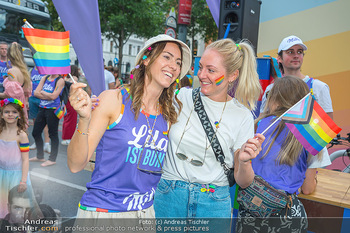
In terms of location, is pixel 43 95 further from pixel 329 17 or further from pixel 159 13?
pixel 159 13

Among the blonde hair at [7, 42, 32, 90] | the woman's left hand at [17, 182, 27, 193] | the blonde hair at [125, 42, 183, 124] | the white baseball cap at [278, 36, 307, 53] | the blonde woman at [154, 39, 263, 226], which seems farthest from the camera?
the blonde hair at [7, 42, 32, 90]

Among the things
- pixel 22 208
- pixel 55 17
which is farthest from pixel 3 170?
pixel 55 17

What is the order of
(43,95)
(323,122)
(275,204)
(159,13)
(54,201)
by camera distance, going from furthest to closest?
(159,13) → (43,95) → (54,201) → (275,204) → (323,122)

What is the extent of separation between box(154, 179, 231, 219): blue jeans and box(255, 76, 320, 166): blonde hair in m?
0.51

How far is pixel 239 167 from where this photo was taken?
6.56 feet

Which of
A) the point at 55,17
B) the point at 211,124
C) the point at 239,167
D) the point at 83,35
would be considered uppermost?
the point at 55,17

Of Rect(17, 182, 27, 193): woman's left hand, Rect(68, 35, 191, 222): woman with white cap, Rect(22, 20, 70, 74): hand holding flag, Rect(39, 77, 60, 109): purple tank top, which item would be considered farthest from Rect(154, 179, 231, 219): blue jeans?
Rect(39, 77, 60, 109): purple tank top

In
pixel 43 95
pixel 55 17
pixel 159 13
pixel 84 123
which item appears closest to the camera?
pixel 84 123

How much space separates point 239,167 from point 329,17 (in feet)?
18.8

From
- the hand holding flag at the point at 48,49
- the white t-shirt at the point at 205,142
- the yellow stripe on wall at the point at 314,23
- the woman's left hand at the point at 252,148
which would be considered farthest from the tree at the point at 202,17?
the hand holding flag at the point at 48,49

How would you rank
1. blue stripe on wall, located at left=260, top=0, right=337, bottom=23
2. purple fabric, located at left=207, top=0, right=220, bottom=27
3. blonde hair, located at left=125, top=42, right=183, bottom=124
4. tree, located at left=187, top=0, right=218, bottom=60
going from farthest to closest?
tree, located at left=187, top=0, right=218, bottom=60 → blue stripe on wall, located at left=260, top=0, right=337, bottom=23 → purple fabric, located at left=207, top=0, right=220, bottom=27 → blonde hair, located at left=125, top=42, right=183, bottom=124

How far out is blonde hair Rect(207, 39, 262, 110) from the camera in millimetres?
2143

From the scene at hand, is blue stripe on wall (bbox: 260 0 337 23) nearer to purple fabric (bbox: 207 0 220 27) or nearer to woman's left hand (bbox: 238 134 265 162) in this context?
purple fabric (bbox: 207 0 220 27)

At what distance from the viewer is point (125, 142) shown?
5.71 ft
